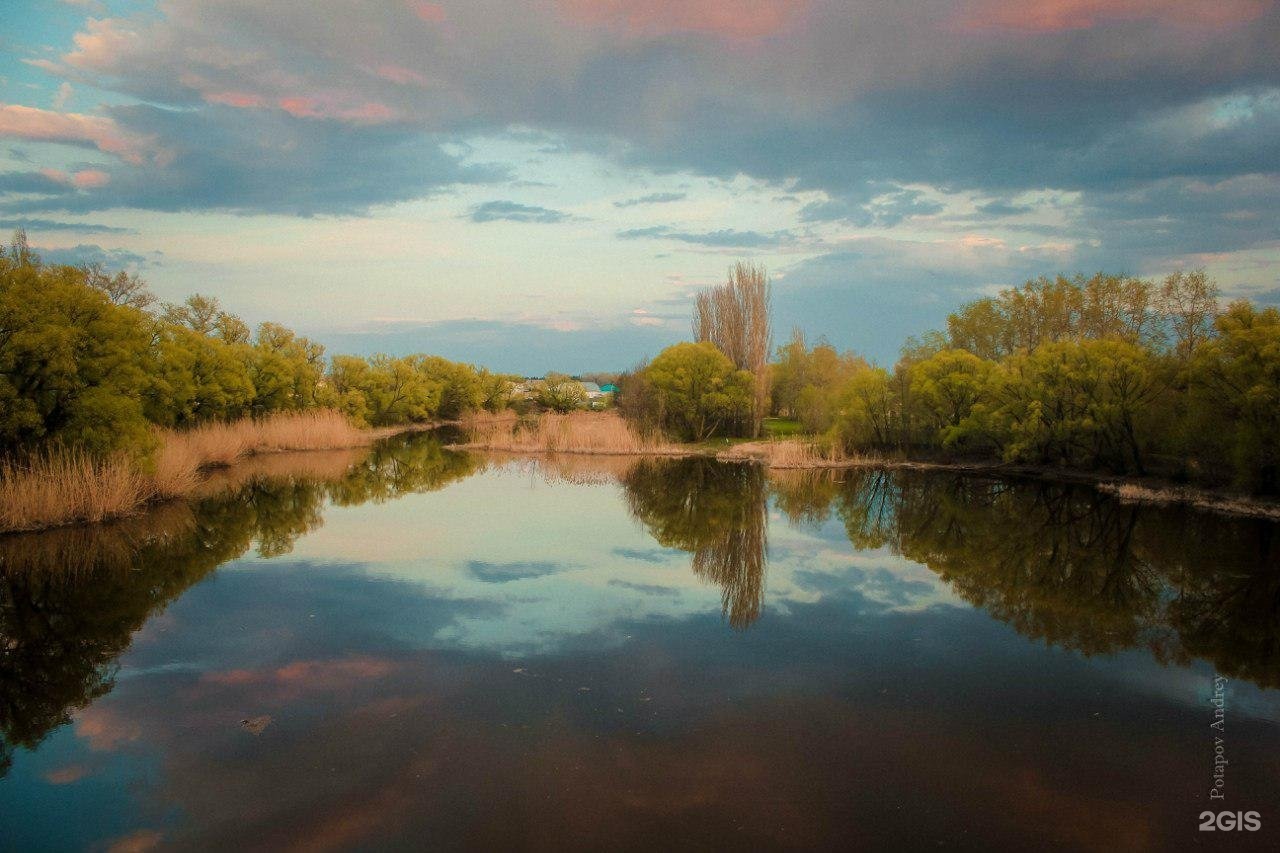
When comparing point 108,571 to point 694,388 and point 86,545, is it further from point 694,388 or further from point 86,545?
point 694,388

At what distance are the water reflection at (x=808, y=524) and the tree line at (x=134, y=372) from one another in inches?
97.1

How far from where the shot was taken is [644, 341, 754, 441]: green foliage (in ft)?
123

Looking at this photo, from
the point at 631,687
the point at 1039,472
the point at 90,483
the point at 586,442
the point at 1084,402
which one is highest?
the point at 1084,402

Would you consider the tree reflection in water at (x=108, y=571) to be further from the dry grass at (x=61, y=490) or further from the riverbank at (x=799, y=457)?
the riverbank at (x=799, y=457)

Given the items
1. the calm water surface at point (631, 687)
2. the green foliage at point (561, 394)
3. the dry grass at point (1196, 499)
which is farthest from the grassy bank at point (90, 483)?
the green foliage at point (561, 394)

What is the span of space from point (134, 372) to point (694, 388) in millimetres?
24853

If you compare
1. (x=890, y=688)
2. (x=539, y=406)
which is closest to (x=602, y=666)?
(x=890, y=688)

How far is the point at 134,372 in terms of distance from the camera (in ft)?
55.8

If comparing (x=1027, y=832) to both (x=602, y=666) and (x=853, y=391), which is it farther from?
(x=853, y=391)

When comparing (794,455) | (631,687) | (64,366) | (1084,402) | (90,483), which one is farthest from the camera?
(794,455)

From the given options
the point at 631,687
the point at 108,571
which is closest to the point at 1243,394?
the point at 631,687

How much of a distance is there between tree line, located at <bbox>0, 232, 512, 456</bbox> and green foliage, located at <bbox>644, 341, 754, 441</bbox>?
689 inches

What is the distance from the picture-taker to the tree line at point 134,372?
1500 centimetres

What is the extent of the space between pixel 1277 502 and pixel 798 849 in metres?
20.2
